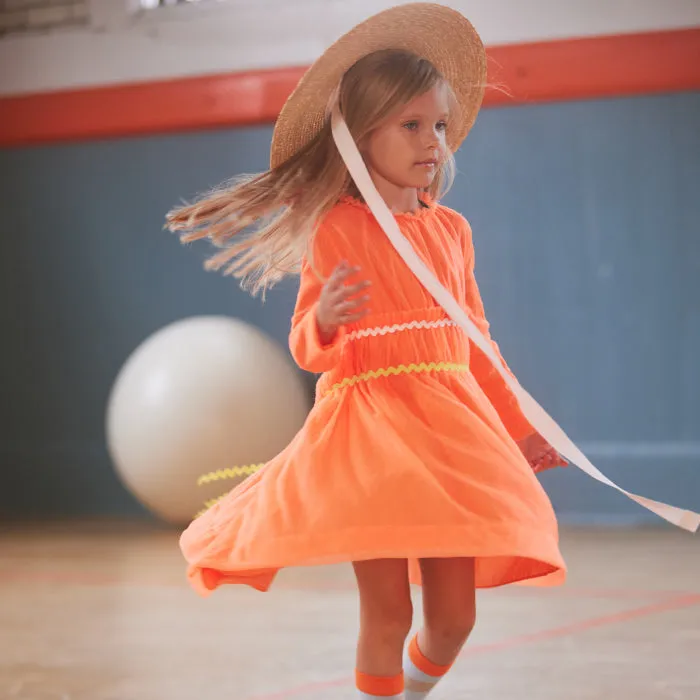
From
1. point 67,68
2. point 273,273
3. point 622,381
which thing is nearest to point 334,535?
point 273,273

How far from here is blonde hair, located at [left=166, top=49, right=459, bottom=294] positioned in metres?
1.61

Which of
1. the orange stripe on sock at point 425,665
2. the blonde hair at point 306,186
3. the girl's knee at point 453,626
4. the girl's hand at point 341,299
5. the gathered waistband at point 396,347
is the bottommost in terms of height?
the orange stripe on sock at point 425,665

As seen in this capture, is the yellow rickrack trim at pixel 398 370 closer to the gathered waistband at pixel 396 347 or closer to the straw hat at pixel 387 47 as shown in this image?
the gathered waistband at pixel 396 347

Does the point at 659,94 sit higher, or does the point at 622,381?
the point at 659,94

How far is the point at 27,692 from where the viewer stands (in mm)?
2029

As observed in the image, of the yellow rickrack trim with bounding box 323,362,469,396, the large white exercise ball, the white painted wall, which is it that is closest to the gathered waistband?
the yellow rickrack trim with bounding box 323,362,469,396

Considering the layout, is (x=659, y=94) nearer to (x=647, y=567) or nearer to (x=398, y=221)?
(x=647, y=567)

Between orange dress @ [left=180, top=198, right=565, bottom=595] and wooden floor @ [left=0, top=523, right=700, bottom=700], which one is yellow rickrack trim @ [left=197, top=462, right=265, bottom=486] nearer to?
wooden floor @ [left=0, top=523, right=700, bottom=700]

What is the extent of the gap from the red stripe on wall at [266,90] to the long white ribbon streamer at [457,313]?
2.19 meters

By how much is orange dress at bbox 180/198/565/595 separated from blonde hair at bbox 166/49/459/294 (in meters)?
0.04

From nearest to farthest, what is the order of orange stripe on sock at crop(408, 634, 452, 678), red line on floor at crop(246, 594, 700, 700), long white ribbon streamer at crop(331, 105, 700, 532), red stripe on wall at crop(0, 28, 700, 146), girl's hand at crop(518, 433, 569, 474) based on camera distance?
long white ribbon streamer at crop(331, 105, 700, 532)
orange stripe on sock at crop(408, 634, 452, 678)
girl's hand at crop(518, 433, 569, 474)
red line on floor at crop(246, 594, 700, 700)
red stripe on wall at crop(0, 28, 700, 146)

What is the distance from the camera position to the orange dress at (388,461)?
4.64ft

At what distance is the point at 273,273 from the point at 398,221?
21 centimetres

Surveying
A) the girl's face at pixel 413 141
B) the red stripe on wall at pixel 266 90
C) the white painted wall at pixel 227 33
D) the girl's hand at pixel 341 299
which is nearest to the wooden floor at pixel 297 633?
the girl's hand at pixel 341 299
